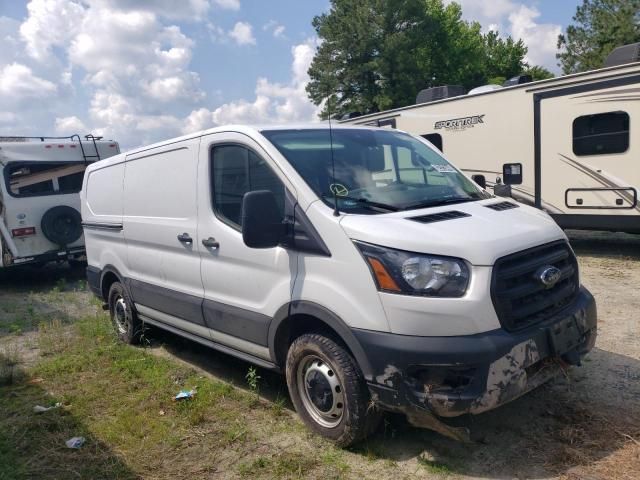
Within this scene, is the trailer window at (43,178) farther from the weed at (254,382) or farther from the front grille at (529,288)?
the front grille at (529,288)

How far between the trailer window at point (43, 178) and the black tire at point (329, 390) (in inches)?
316

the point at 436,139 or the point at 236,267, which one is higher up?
the point at 436,139

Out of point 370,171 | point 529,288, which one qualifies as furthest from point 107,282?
point 529,288

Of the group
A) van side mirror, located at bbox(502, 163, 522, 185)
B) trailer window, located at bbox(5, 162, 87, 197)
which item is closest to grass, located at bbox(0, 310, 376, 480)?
trailer window, located at bbox(5, 162, 87, 197)

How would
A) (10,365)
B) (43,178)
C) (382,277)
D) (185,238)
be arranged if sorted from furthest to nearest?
(43,178) < (10,365) < (185,238) < (382,277)

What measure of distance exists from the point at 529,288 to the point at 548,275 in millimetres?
161

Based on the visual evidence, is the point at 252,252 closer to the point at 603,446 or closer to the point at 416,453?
the point at 416,453

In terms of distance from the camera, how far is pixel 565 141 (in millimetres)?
9242

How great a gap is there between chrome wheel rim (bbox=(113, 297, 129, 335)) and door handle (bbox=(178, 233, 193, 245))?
1842mm

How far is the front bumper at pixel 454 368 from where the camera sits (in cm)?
305

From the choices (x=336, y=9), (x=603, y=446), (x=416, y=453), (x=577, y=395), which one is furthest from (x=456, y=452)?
(x=336, y=9)

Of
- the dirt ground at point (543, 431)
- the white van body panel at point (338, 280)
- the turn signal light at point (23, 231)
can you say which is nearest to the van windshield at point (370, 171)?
the white van body panel at point (338, 280)

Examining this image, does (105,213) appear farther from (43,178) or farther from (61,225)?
(43,178)

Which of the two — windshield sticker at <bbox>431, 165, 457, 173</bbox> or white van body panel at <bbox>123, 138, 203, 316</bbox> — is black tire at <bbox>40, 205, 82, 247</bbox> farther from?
windshield sticker at <bbox>431, 165, 457, 173</bbox>
